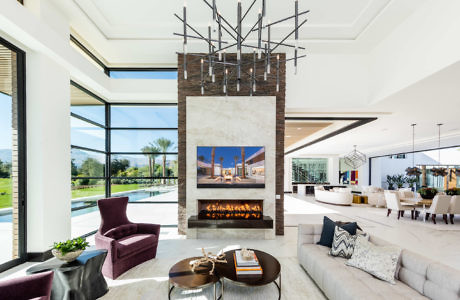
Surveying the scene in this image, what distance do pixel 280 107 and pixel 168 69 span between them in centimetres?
301

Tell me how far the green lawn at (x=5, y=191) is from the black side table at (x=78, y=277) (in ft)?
5.14

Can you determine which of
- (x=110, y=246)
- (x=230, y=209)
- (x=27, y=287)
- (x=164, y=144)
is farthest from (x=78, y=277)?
(x=164, y=144)

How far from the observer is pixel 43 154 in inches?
129

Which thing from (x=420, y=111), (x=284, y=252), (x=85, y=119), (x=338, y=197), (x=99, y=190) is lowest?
(x=338, y=197)

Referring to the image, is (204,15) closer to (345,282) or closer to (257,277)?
(257,277)

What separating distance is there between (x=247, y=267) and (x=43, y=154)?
3.64m

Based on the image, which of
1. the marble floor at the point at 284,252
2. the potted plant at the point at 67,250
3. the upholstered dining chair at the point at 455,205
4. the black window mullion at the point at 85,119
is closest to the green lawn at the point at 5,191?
the marble floor at the point at 284,252

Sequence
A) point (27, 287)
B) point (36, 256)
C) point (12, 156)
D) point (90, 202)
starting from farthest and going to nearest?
point (90, 202), point (36, 256), point (12, 156), point (27, 287)

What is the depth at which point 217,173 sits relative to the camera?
4.46 meters

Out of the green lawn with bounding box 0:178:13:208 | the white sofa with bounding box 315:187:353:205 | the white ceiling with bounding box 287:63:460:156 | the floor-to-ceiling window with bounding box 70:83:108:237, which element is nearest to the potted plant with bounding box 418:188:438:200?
the white ceiling with bounding box 287:63:460:156

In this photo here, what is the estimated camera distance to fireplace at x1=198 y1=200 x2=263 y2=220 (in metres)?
4.33

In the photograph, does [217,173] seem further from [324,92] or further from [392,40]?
[392,40]

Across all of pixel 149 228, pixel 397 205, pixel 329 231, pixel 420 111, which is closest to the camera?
pixel 329 231

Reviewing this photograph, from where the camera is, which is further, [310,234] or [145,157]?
[145,157]
